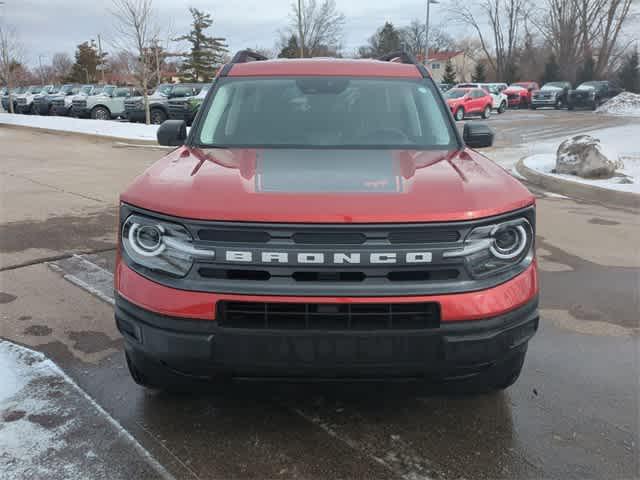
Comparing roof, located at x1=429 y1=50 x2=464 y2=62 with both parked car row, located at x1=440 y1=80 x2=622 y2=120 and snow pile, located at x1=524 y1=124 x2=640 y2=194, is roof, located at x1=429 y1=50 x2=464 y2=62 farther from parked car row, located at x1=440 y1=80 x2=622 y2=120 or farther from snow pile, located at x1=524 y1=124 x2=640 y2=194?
snow pile, located at x1=524 y1=124 x2=640 y2=194

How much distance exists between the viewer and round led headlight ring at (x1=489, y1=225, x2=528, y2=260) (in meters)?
2.38

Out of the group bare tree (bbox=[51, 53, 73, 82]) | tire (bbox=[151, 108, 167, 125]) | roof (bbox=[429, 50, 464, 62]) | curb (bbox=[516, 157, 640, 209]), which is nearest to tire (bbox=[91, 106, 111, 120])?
tire (bbox=[151, 108, 167, 125])

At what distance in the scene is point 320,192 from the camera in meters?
2.36

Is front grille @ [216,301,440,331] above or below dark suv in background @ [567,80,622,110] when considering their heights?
below

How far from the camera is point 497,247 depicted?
7.84 feet

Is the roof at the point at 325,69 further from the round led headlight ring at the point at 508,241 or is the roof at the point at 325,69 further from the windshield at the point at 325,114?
the round led headlight ring at the point at 508,241

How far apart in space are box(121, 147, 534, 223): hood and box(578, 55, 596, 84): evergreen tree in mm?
53790

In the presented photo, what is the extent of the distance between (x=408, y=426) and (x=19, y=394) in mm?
2059

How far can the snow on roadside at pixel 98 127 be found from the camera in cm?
1878

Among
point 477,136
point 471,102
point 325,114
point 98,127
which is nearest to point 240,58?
point 325,114

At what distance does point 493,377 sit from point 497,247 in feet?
2.11

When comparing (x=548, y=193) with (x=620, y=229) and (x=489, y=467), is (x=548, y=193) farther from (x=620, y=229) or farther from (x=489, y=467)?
(x=489, y=467)

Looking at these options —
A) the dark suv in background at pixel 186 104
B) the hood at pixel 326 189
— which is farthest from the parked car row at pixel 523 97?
the hood at pixel 326 189

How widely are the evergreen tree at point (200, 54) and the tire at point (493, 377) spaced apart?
68.4 metres
